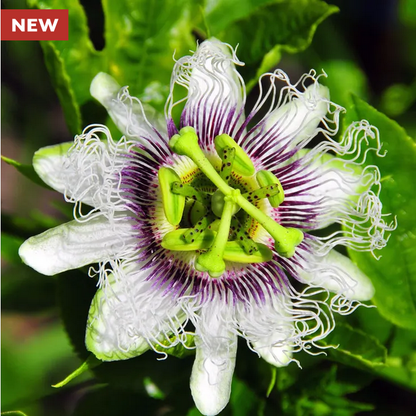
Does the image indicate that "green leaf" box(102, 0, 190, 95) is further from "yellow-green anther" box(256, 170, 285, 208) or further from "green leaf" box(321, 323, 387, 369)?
"green leaf" box(321, 323, 387, 369)

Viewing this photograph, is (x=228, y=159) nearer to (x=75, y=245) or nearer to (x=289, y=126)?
(x=289, y=126)

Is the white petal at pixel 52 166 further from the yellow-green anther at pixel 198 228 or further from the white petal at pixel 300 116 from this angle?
the white petal at pixel 300 116

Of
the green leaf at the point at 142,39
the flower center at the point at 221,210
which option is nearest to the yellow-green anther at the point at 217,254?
the flower center at the point at 221,210

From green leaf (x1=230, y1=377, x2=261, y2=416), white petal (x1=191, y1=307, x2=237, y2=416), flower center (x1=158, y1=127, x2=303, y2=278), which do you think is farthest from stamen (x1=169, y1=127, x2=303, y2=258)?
green leaf (x1=230, y1=377, x2=261, y2=416)

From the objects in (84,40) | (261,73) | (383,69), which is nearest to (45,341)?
(84,40)

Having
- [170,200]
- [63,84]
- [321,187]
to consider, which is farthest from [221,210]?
[63,84]

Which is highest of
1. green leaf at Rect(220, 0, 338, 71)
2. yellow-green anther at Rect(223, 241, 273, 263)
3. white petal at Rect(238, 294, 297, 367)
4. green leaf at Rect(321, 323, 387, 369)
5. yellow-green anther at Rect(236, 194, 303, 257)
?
green leaf at Rect(220, 0, 338, 71)
